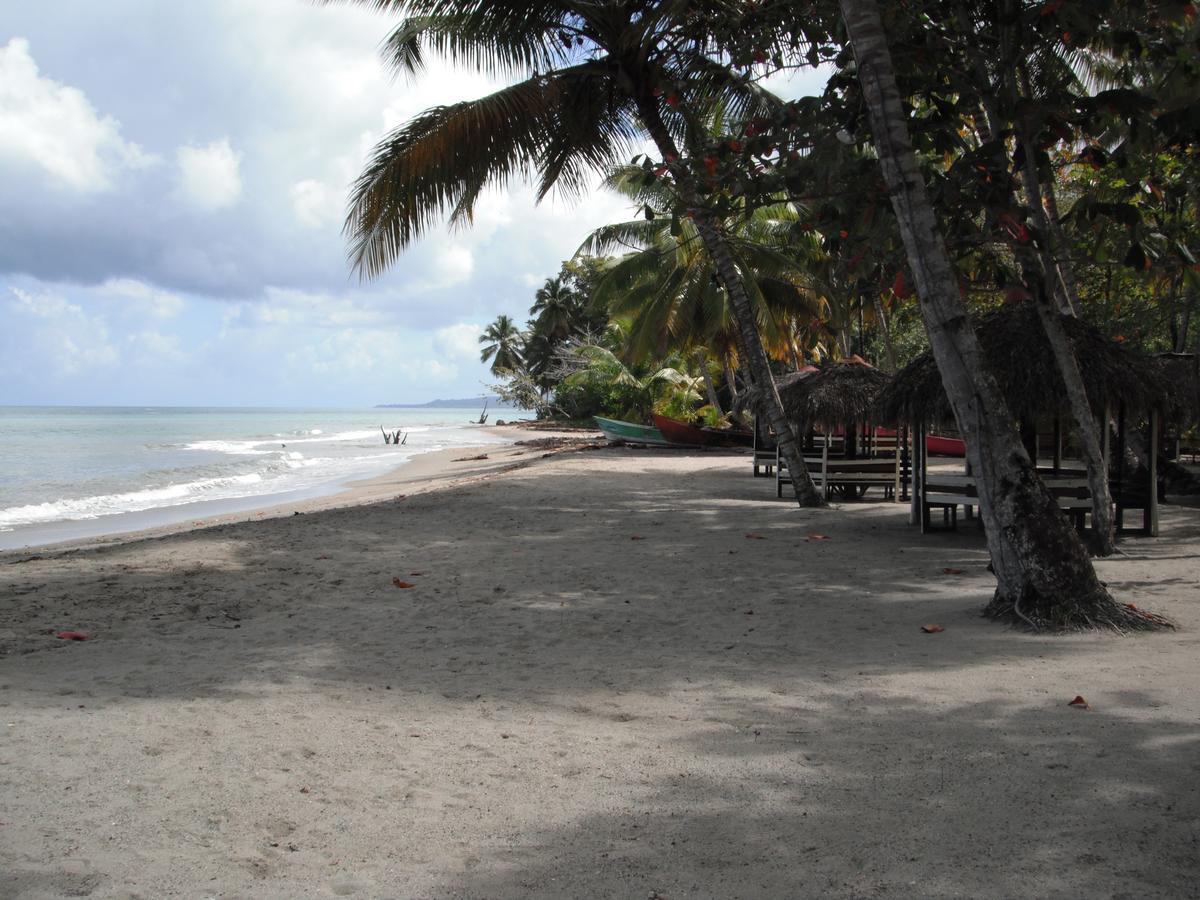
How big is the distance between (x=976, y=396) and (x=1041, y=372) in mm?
3530

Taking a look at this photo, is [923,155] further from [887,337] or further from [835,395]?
[887,337]

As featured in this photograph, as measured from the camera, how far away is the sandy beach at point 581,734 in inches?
105

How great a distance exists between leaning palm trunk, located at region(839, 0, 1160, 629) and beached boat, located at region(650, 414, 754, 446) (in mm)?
19614

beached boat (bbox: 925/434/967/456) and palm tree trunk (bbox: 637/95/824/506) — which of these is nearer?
palm tree trunk (bbox: 637/95/824/506)

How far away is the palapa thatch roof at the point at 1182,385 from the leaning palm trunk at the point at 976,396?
4.22m

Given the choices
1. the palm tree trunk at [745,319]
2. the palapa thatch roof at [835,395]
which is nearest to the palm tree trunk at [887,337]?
the palapa thatch roof at [835,395]

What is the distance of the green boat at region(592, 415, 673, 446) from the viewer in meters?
25.9

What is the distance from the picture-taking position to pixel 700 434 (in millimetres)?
25344

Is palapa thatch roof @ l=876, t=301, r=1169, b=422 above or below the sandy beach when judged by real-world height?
above

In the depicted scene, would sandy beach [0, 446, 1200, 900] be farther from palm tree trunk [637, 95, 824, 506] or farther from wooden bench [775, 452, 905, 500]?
wooden bench [775, 452, 905, 500]

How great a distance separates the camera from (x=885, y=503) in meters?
12.9

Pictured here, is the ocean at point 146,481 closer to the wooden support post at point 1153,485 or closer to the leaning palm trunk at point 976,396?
the leaning palm trunk at point 976,396

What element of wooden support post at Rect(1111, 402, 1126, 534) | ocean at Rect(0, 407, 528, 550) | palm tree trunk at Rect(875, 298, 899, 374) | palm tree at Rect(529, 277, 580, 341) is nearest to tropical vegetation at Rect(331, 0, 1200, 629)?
wooden support post at Rect(1111, 402, 1126, 534)

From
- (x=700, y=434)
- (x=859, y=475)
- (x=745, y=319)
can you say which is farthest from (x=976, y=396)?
(x=700, y=434)
